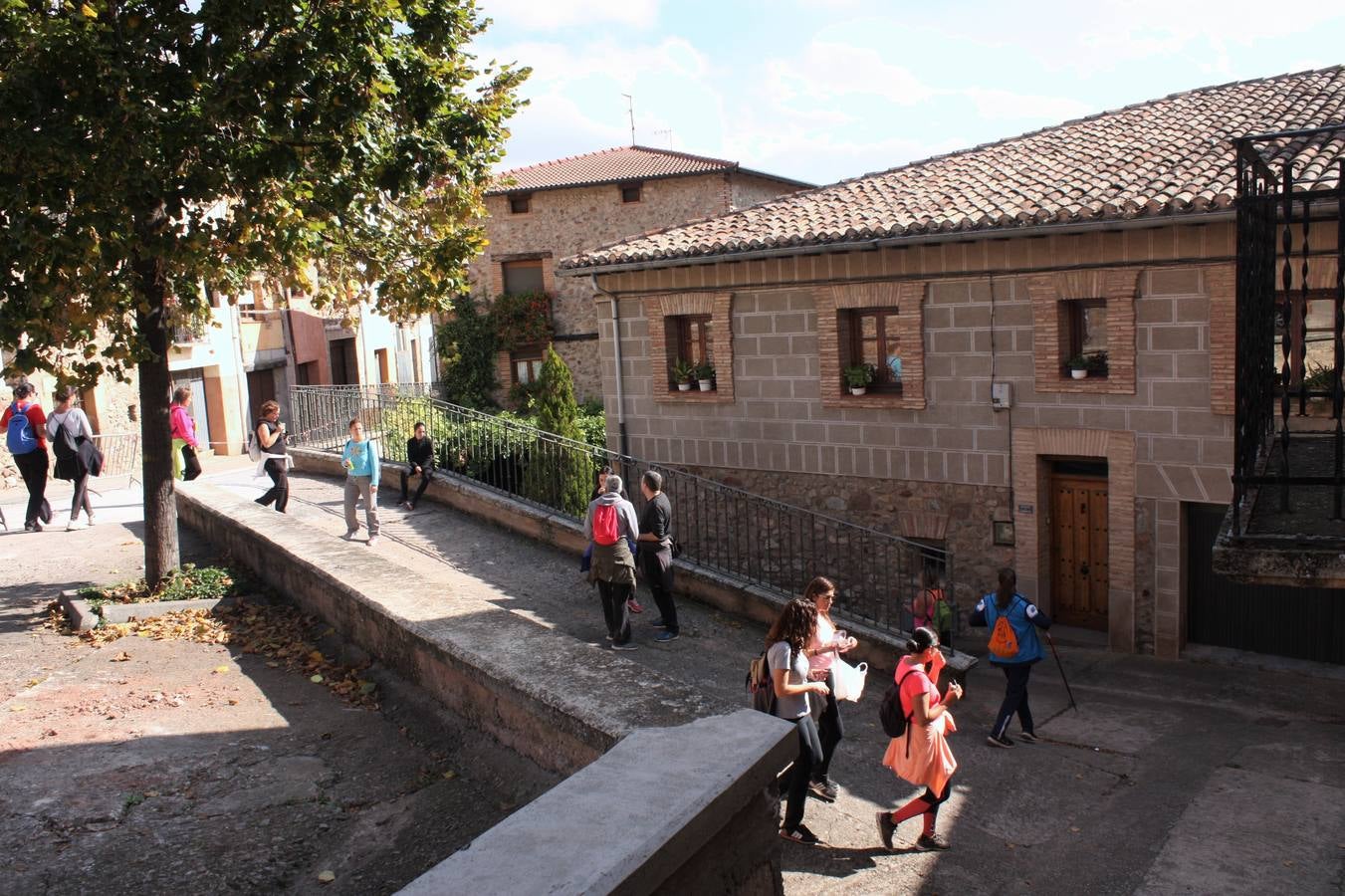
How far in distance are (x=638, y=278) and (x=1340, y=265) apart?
13.2 metres

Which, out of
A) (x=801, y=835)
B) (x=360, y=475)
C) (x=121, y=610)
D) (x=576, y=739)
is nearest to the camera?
(x=576, y=739)

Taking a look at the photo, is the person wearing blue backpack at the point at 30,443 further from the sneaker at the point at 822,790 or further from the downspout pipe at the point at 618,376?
the sneaker at the point at 822,790

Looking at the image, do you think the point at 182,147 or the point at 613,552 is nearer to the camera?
the point at 182,147

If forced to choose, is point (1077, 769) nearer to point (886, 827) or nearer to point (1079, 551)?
point (886, 827)

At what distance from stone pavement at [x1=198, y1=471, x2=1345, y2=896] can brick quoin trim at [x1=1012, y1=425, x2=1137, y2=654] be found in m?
0.64

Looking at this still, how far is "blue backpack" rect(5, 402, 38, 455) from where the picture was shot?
12953 millimetres

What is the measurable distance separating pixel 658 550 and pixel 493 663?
204 inches

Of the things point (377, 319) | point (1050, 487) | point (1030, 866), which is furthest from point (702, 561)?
point (377, 319)

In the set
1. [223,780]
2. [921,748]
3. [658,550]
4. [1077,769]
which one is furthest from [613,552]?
[223,780]

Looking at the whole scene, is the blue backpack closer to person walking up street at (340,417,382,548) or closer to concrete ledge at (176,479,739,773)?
person walking up street at (340,417,382,548)

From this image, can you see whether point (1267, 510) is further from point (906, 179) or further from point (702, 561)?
point (906, 179)

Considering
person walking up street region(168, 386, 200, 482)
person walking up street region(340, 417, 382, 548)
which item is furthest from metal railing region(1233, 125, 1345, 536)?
person walking up street region(168, 386, 200, 482)

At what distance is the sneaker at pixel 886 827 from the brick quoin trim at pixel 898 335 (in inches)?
325

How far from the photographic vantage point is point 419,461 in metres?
14.8
